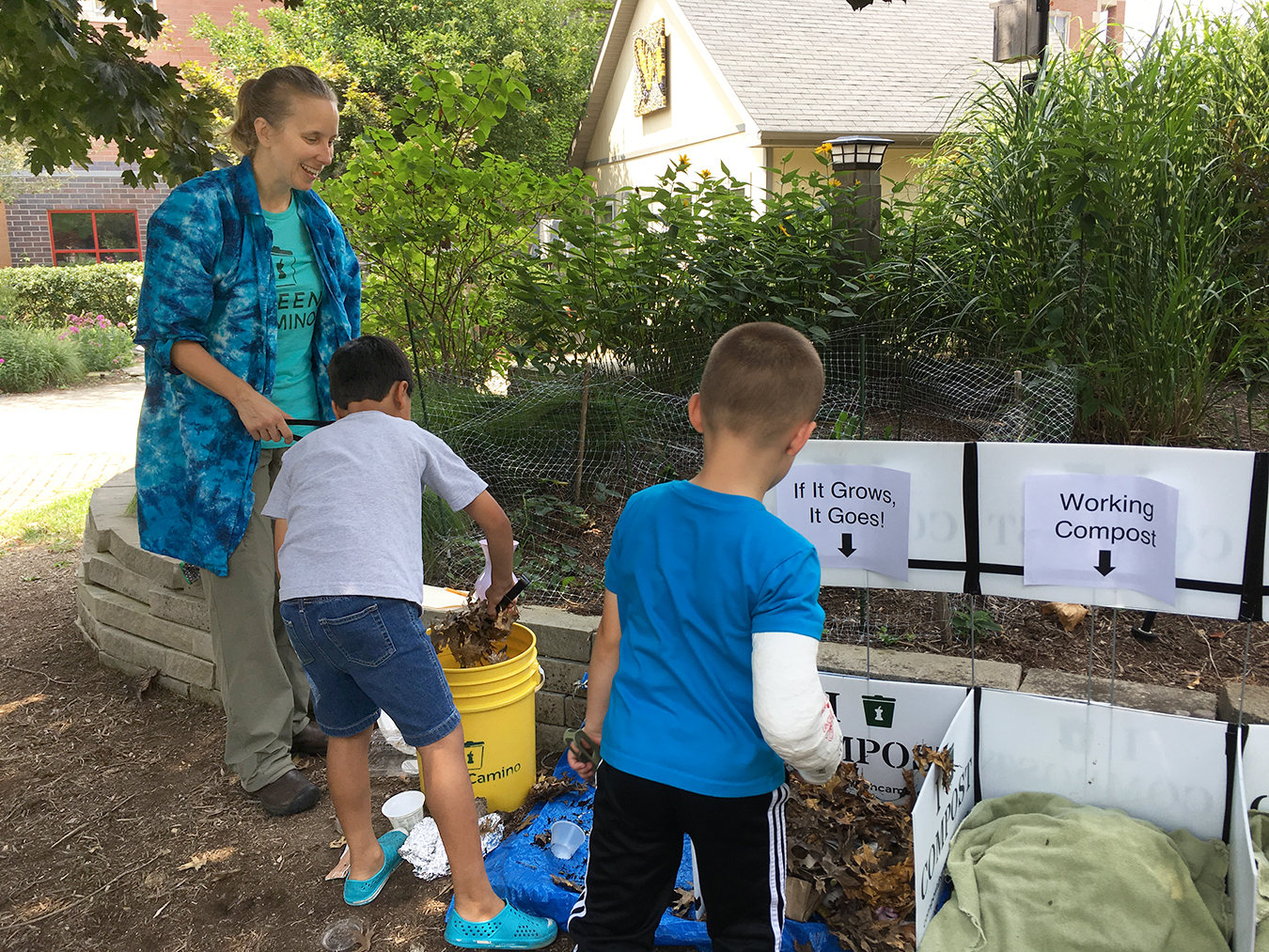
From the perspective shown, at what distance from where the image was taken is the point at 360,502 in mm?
2264

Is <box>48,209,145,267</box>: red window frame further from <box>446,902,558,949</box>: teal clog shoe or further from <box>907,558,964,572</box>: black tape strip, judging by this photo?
<box>907,558,964,572</box>: black tape strip

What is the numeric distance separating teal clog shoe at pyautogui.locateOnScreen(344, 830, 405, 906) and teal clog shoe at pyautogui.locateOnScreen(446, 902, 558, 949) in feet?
0.96

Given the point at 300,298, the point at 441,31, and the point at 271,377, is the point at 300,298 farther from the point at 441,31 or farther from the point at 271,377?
the point at 441,31

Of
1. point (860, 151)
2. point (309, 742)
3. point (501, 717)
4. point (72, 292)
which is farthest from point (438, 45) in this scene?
point (501, 717)

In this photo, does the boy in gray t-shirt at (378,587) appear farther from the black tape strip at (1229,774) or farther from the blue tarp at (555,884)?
the black tape strip at (1229,774)

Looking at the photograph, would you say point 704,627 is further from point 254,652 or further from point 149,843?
point 149,843

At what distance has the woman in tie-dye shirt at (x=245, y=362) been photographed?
2.71 metres

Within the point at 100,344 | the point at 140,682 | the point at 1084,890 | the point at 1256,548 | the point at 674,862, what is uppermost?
the point at 100,344

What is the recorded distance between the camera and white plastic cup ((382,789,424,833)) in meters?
2.77

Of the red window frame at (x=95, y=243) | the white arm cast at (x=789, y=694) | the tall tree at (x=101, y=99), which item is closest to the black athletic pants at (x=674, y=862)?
the white arm cast at (x=789, y=694)

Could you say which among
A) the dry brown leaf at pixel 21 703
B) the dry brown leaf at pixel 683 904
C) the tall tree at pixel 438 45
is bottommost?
the dry brown leaf at pixel 21 703

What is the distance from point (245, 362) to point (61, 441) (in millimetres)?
8003

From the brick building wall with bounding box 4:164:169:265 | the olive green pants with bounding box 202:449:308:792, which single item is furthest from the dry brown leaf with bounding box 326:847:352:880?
the brick building wall with bounding box 4:164:169:265

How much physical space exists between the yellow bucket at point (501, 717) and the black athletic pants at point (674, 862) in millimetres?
941
